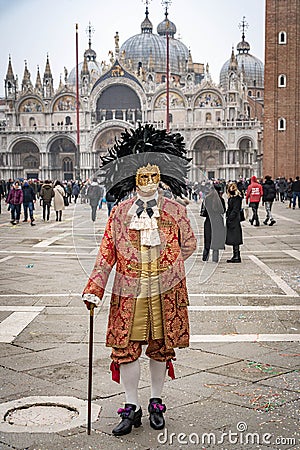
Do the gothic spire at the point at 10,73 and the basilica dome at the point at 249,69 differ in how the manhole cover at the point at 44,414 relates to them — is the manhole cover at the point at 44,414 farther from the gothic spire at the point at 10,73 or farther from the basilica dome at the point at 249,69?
the basilica dome at the point at 249,69

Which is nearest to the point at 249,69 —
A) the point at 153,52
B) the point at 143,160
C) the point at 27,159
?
the point at 153,52

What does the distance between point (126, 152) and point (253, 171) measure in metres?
61.6

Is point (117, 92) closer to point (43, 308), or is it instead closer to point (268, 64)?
point (268, 64)

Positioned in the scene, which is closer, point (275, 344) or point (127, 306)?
point (127, 306)

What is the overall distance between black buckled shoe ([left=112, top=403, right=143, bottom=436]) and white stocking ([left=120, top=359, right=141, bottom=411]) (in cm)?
4

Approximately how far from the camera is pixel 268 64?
138 ft

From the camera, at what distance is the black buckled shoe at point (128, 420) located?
387 centimetres

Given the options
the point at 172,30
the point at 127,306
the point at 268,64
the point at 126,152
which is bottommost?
the point at 127,306

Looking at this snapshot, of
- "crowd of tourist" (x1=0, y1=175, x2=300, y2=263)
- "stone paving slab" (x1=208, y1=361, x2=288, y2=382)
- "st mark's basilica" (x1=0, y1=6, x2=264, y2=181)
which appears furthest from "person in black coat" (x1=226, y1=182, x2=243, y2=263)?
"st mark's basilica" (x1=0, y1=6, x2=264, y2=181)

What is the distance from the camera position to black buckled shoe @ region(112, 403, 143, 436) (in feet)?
12.7

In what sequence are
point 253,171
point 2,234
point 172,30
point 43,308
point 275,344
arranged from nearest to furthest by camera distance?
point 275,344, point 43,308, point 2,234, point 253,171, point 172,30

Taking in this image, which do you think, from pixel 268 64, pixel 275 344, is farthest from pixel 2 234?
pixel 268 64

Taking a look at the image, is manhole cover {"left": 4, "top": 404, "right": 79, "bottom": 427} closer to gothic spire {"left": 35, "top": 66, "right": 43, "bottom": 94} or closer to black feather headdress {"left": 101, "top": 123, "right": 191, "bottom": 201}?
black feather headdress {"left": 101, "top": 123, "right": 191, "bottom": 201}

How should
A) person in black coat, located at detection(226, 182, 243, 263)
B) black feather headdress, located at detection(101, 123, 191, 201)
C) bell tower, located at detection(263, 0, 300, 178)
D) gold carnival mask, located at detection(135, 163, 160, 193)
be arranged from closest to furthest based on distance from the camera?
gold carnival mask, located at detection(135, 163, 160, 193), black feather headdress, located at detection(101, 123, 191, 201), person in black coat, located at detection(226, 182, 243, 263), bell tower, located at detection(263, 0, 300, 178)
